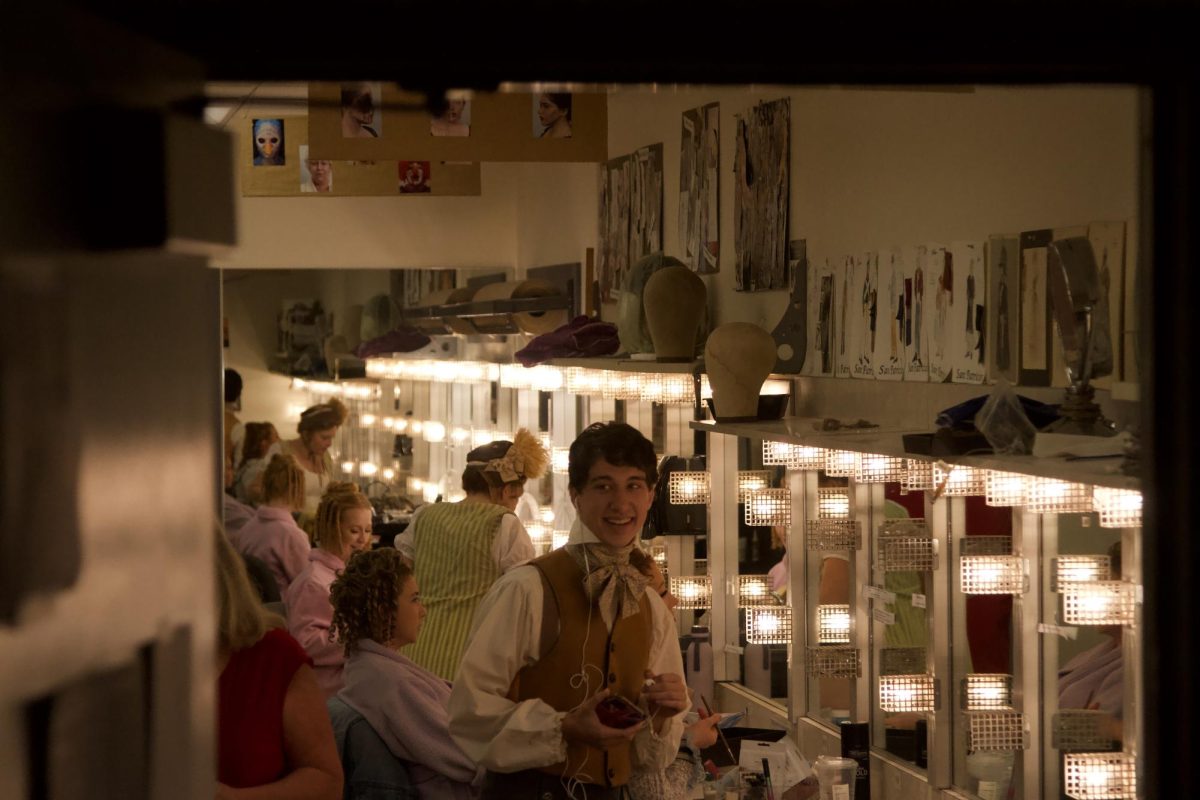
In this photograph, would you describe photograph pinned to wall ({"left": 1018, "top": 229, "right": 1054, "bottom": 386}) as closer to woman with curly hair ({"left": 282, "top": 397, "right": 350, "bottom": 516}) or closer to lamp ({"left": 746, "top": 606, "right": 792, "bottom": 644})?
lamp ({"left": 746, "top": 606, "right": 792, "bottom": 644})

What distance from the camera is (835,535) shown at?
4.89 metres

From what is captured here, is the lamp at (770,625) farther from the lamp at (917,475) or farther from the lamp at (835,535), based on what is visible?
the lamp at (917,475)

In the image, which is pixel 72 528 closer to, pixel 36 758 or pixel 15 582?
pixel 15 582

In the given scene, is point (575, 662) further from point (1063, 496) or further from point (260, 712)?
point (1063, 496)

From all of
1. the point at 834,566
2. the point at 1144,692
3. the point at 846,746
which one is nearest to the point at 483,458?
the point at 834,566

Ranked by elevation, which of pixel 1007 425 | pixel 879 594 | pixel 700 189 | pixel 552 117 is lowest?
pixel 879 594

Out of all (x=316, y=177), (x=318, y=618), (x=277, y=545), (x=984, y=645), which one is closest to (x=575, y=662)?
(x=984, y=645)

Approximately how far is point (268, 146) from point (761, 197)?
354cm

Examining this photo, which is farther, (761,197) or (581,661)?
(761,197)

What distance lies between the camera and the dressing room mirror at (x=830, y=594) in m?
4.91

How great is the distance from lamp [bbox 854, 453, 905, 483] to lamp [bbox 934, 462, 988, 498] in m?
0.24

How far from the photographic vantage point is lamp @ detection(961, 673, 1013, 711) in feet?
12.9

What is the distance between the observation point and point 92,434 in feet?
4.01

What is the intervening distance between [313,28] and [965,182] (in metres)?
3.26
